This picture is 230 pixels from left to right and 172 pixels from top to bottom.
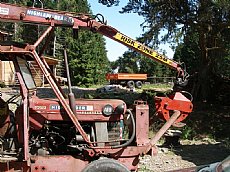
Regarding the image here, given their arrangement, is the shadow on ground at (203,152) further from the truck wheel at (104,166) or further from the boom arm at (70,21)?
the truck wheel at (104,166)

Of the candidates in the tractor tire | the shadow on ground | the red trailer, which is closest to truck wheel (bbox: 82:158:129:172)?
the shadow on ground

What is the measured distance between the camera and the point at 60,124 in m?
6.46

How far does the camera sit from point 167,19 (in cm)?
1652

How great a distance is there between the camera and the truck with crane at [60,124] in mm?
5898

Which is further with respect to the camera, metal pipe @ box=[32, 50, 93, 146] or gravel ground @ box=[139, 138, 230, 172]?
gravel ground @ box=[139, 138, 230, 172]

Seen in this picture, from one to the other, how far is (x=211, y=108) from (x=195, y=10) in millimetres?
5257

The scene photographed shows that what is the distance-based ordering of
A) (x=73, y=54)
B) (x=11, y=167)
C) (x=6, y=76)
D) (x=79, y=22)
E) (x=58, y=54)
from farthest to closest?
1. (x=58, y=54)
2. (x=73, y=54)
3. (x=6, y=76)
4. (x=79, y=22)
5. (x=11, y=167)

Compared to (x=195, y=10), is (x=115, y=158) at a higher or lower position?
lower

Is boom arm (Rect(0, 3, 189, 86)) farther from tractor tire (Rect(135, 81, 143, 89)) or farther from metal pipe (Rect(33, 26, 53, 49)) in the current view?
tractor tire (Rect(135, 81, 143, 89))

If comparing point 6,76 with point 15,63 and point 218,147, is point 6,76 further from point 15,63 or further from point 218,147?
point 15,63

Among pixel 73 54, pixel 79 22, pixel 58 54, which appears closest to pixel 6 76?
pixel 73 54

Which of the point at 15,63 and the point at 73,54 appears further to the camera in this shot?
the point at 73,54

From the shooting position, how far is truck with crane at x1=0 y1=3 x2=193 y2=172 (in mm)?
5898

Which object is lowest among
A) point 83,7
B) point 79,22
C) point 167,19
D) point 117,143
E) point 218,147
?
point 218,147
